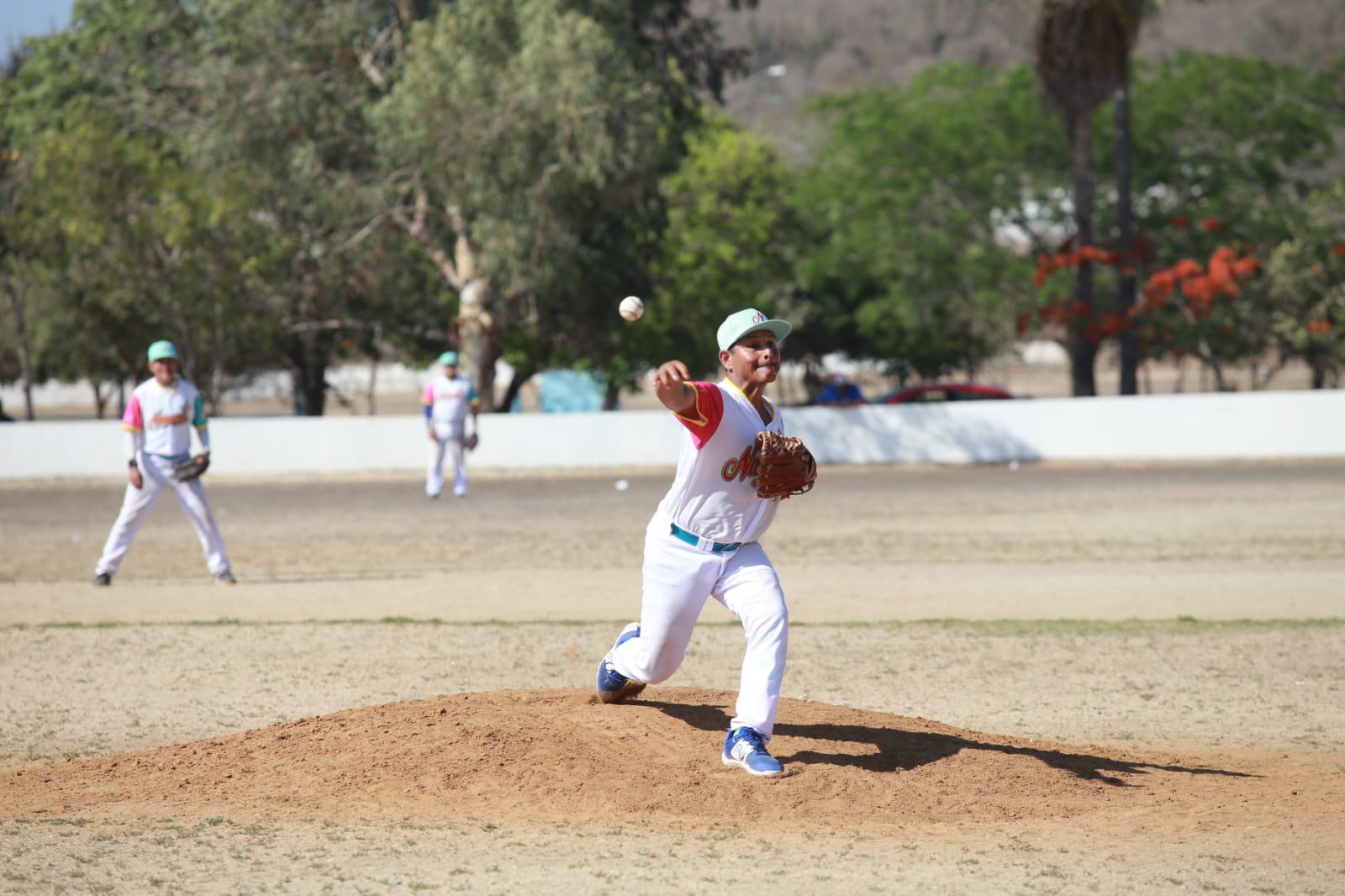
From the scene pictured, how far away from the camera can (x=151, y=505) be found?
13.9 m

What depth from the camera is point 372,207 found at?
32312 millimetres

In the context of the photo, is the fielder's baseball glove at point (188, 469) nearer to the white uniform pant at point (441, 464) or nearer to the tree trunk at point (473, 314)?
the white uniform pant at point (441, 464)

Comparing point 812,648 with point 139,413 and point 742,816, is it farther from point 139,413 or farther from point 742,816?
point 139,413

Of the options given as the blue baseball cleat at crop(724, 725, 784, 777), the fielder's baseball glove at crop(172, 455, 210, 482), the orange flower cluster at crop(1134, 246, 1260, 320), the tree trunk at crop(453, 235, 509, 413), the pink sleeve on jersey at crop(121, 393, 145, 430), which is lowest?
the blue baseball cleat at crop(724, 725, 784, 777)

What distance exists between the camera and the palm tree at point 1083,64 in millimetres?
32906

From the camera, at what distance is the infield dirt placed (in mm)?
5625

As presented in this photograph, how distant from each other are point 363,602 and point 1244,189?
3751 centimetres

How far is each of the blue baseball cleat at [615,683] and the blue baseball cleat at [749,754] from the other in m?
0.83

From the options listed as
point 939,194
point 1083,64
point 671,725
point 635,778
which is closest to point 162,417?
point 671,725

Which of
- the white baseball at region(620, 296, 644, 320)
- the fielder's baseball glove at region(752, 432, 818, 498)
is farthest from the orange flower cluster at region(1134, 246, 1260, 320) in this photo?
the white baseball at region(620, 296, 644, 320)

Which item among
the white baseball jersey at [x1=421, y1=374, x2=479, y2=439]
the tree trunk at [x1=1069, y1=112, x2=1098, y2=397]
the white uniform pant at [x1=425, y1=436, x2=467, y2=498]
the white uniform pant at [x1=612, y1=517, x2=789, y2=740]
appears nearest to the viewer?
the white uniform pant at [x1=612, y1=517, x2=789, y2=740]

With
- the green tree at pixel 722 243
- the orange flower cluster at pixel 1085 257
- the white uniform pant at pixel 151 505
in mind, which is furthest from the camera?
the green tree at pixel 722 243

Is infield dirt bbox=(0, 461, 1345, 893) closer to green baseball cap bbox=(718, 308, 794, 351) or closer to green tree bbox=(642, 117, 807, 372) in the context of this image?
green baseball cap bbox=(718, 308, 794, 351)

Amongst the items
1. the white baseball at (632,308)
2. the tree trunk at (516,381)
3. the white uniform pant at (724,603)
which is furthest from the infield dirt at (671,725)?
the tree trunk at (516,381)
